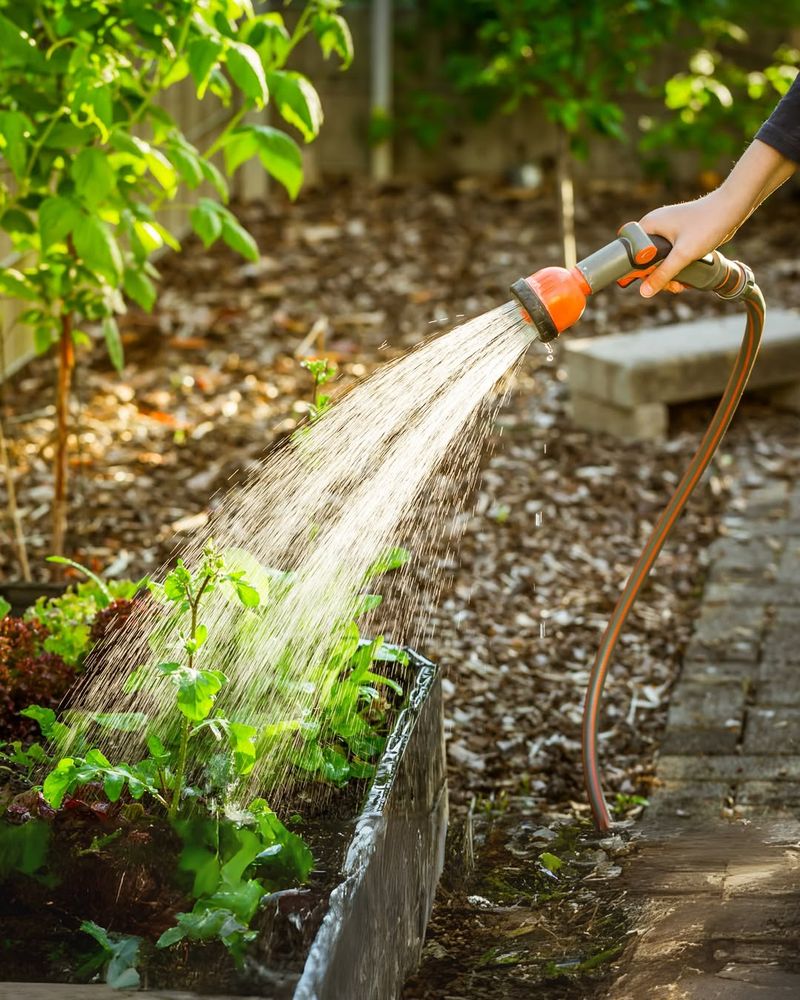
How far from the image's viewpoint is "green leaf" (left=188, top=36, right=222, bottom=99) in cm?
265

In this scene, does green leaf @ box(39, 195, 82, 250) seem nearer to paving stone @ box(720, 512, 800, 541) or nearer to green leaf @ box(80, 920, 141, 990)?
green leaf @ box(80, 920, 141, 990)

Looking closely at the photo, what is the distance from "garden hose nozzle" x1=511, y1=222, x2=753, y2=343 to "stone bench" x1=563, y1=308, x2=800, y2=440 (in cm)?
303

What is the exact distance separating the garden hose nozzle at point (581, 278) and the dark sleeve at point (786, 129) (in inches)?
8.7

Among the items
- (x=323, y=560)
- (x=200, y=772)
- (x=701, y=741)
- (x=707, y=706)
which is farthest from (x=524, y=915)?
(x=707, y=706)

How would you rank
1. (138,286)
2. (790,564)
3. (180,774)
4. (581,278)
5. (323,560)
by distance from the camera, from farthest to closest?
(790,564) < (138,286) < (323,560) < (581,278) < (180,774)

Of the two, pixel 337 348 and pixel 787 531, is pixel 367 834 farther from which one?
pixel 337 348

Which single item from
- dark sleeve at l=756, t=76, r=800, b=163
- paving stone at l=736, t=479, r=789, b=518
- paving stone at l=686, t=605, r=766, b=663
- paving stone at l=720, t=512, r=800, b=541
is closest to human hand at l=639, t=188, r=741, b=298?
dark sleeve at l=756, t=76, r=800, b=163

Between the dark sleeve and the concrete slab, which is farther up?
the dark sleeve

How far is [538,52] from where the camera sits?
7121mm

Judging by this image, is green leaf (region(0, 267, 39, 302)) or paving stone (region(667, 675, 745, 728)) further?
paving stone (region(667, 675, 745, 728))

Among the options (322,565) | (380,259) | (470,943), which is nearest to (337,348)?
(380,259)

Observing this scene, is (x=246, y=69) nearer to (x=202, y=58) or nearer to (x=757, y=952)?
(x=202, y=58)

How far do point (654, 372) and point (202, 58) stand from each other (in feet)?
10.0

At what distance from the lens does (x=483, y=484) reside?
495cm
